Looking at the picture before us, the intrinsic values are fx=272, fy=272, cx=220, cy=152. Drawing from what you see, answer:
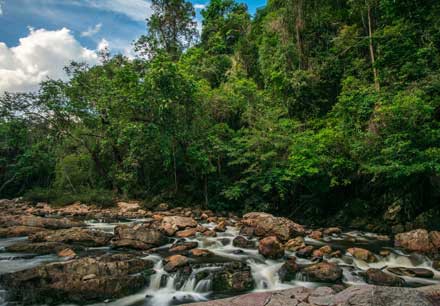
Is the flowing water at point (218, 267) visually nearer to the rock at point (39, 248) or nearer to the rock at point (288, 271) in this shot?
the rock at point (288, 271)

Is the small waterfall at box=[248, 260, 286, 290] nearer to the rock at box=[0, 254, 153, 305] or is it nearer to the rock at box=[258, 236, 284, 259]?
the rock at box=[258, 236, 284, 259]

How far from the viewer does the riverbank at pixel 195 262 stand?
494 cm

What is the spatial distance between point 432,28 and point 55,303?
13719mm

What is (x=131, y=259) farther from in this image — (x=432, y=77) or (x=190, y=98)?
(x=432, y=77)

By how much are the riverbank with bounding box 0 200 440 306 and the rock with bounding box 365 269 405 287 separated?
0.06 ft

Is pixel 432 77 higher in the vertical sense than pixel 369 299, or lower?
higher

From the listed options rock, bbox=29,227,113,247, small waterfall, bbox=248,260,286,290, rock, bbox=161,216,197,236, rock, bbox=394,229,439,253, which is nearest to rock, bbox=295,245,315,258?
small waterfall, bbox=248,260,286,290

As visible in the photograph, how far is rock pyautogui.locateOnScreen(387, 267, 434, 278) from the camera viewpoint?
5605 millimetres

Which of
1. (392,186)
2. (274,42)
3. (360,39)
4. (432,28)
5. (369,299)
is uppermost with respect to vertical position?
(274,42)

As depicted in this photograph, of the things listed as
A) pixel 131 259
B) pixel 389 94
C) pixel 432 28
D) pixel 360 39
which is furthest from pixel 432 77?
pixel 131 259

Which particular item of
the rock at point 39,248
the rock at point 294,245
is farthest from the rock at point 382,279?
the rock at point 39,248

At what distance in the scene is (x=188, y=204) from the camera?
48.8ft

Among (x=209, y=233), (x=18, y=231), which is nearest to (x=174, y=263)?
(x=209, y=233)

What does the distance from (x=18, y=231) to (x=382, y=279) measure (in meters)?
10.5
